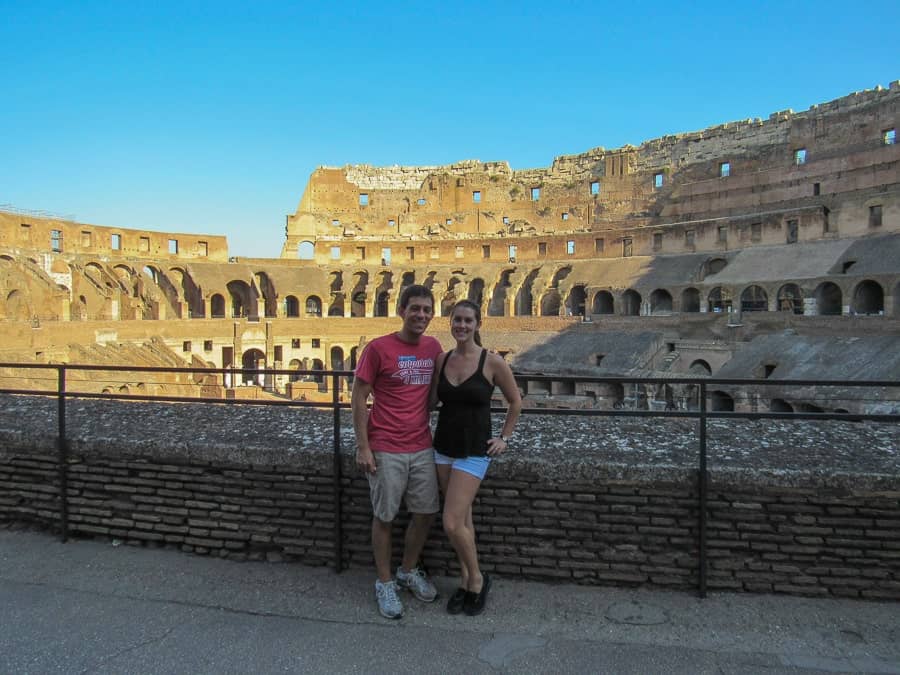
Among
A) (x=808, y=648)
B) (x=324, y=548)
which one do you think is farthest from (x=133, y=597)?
(x=808, y=648)

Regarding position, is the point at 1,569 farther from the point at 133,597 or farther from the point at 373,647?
the point at 373,647

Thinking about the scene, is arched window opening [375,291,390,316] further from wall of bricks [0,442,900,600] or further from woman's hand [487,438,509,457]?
woman's hand [487,438,509,457]

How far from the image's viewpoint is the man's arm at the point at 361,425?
11.4 ft

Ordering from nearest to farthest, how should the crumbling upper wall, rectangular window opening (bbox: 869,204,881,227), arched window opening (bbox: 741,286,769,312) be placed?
1. rectangular window opening (bbox: 869,204,881,227)
2. arched window opening (bbox: 741,286,769,312)
3. the crumbling upper wall

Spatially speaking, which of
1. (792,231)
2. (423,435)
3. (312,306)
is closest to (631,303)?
(792,231)

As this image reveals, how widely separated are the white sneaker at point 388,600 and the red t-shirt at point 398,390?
84 centimetres

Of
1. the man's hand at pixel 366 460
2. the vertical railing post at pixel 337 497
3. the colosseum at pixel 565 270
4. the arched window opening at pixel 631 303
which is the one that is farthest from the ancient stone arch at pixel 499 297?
the man's hand at pixel 366 460

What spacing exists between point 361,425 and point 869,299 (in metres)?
29.9

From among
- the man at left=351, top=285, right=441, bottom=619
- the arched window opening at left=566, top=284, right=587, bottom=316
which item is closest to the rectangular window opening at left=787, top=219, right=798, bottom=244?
the arched window opening at left=566, top=284, right=587, bottom=316

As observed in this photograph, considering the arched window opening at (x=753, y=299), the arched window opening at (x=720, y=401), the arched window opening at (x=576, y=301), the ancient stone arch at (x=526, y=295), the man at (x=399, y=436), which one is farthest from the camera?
the ancient stone arch at (x=526, y=295)

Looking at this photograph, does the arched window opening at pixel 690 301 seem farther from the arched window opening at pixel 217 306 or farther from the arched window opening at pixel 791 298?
the arched window opening at pixel 217 306

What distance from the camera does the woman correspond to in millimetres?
3436

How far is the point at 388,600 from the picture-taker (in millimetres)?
3463

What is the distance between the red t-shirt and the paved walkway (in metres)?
1.05
